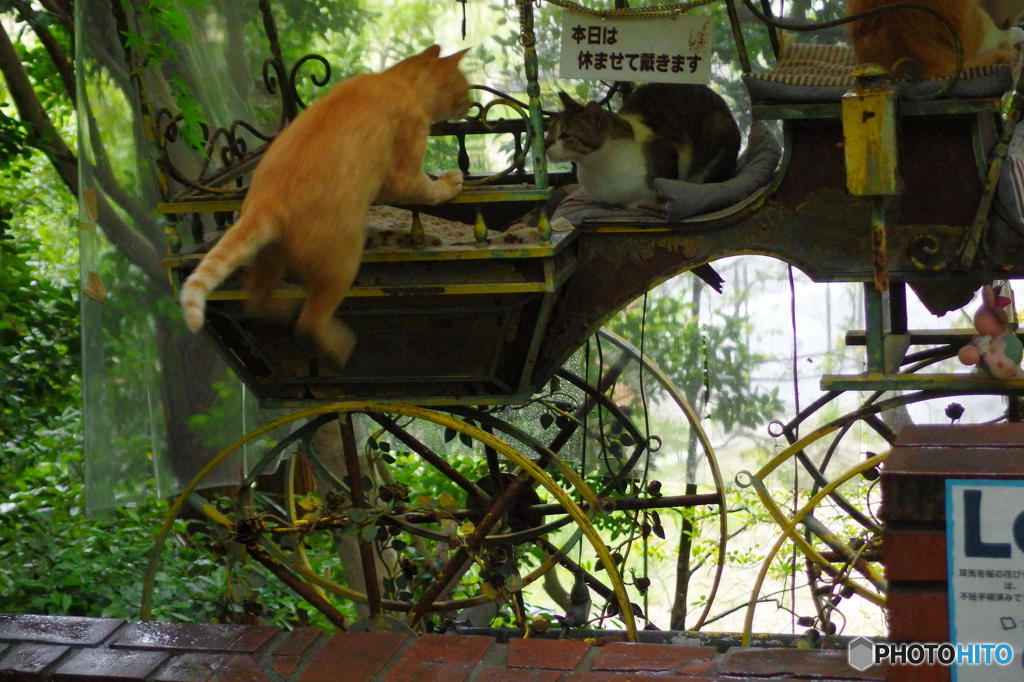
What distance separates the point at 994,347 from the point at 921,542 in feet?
4.30

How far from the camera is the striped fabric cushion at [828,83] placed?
8.87 feet

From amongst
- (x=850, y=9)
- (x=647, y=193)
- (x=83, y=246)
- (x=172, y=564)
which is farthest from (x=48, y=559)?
(x=850, y=9)

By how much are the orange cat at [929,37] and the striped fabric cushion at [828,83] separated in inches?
4.1

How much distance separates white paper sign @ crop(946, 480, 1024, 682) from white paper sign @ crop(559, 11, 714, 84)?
1.72 m

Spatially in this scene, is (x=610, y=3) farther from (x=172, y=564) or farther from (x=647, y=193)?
(x=172, y=564)

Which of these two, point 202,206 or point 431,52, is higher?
point 431,52

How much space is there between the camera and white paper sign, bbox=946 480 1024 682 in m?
1.62

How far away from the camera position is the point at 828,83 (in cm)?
288

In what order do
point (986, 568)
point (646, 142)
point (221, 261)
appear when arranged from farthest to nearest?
1. point (646, 142)
2. point (221, 261)
3. point (986, 568)

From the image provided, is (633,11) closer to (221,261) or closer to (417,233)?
(417,233)

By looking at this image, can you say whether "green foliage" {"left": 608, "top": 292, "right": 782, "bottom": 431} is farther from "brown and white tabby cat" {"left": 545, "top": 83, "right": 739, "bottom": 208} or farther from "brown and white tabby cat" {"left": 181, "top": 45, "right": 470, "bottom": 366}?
"brown and white tabby cat" {"left": 181, "top": 45, "right": 470, "bottom": 366}

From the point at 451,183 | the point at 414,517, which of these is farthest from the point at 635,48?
the point at 414,517

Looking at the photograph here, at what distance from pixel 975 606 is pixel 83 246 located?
9.20 ft

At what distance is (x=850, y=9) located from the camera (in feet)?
10.1
